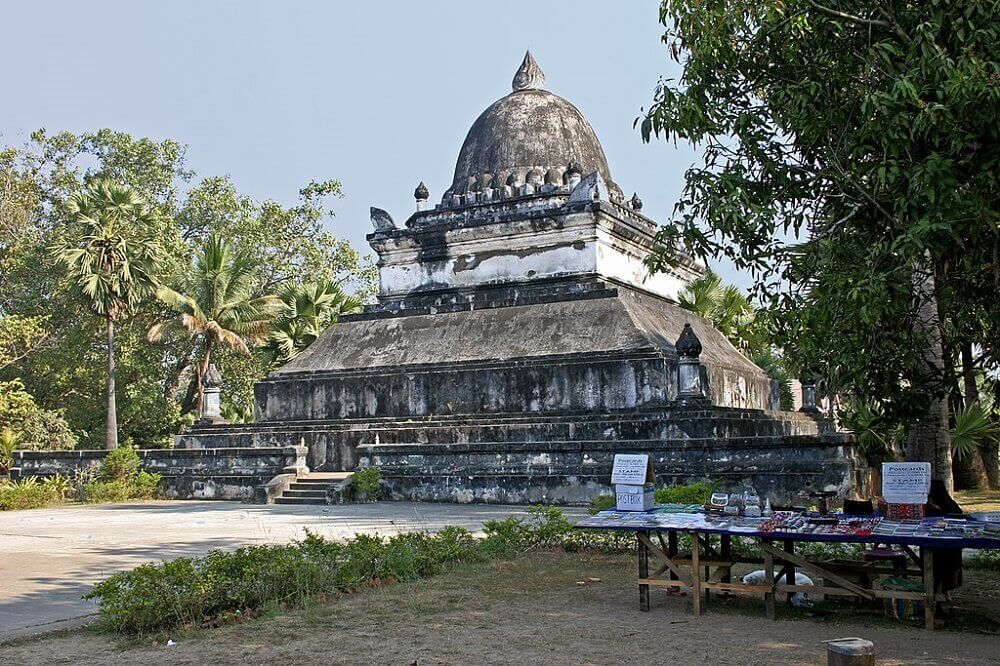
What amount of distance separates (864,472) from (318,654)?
10.6 meters

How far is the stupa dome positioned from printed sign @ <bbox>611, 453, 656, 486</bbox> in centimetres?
1644

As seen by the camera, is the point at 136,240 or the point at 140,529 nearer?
the point at 140,529

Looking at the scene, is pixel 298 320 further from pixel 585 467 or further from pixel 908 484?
pixel 908 484

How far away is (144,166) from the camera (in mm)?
37406

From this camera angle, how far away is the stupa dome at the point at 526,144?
2464cm

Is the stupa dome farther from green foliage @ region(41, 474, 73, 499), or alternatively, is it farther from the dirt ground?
the dirt ground

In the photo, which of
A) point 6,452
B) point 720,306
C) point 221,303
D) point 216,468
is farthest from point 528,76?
point 6,452

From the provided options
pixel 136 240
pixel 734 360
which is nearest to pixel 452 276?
pixel 734 360

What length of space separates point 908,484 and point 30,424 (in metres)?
25.5

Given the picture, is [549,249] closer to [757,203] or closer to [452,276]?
[452,276]

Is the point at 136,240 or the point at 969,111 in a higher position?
the point at 136,240

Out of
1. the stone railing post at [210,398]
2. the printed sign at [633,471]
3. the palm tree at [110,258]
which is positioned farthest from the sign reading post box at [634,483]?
the palm tree at [110,258]

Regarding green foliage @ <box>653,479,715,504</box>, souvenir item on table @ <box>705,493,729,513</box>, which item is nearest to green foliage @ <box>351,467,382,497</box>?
green foliage @ <box>653,479,715,504</box>

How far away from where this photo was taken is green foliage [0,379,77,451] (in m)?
27.0
